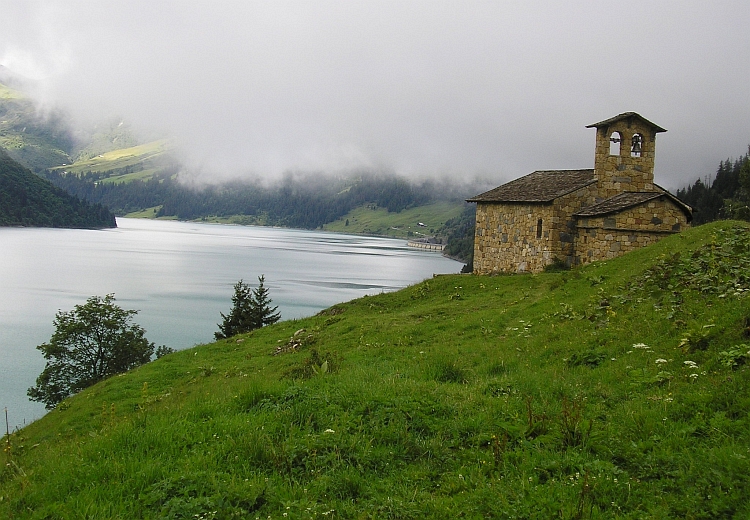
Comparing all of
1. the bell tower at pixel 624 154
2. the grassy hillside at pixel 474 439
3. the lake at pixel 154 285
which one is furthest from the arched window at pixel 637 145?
the lake at pixel 154 285

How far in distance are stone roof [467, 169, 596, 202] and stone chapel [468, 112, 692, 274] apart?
0.19 ft

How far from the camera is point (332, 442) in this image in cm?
669

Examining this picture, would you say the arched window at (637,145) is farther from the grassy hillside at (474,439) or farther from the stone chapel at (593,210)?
the grassy hillside at (474,439)

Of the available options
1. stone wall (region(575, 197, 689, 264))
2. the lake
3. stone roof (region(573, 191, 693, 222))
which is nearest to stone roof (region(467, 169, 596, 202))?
stone roof (region(573, 191, 693, 222))

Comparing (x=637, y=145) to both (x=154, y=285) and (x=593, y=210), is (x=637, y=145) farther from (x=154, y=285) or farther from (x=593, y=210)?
(x=154, y=285)

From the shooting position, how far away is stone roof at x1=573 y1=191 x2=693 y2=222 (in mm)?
23797

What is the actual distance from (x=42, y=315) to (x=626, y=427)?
62.3 m

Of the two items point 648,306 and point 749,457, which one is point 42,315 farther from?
point 749,457

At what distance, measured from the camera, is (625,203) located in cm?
2411

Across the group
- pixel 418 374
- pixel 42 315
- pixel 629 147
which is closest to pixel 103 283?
pixel 42 315

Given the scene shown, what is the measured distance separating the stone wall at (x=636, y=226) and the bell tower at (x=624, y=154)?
3063 mm

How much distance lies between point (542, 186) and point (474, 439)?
23.5m

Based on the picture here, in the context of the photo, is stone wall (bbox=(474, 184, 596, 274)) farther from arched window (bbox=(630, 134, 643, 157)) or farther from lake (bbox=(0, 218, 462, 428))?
lake (bbox=(0, 218, 462, 428))

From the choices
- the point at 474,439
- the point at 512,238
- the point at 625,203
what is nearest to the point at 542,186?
the point at 512,238
